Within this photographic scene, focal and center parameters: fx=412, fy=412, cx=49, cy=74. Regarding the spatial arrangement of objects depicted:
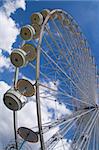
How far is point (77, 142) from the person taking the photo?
18422 millimetres

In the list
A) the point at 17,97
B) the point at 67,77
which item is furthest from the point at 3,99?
the point at 67,77

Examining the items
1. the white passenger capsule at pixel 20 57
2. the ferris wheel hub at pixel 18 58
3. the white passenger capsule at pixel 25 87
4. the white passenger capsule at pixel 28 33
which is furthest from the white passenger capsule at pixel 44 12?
the white passenger capsule at pixel 25 87

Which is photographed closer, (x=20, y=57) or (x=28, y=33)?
(x=20, y=57)

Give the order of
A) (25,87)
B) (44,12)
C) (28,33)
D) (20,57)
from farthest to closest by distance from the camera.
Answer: (44,12), (28,33), (20,57), (25,87)

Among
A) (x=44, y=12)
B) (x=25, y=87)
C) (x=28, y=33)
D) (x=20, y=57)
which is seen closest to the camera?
(x=25, y=87)

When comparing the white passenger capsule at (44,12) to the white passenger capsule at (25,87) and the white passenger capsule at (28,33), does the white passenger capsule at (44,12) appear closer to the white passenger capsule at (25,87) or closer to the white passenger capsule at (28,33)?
the white passenger capsule at (28,33)

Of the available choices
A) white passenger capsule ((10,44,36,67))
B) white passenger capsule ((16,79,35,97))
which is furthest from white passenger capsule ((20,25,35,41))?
white passenger capsule ((16,79,35,97))

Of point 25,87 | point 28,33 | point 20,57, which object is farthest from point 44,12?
point 25,87

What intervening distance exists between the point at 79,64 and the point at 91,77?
4.22ft

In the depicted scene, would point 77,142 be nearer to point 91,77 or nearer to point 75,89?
Answer: point 75,89

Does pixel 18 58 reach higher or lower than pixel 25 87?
higher

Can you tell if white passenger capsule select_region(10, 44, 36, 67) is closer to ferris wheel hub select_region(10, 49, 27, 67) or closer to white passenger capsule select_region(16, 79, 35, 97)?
→ ferris wheel hub select_region(10, 49, 27, 67)

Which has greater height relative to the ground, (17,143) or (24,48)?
(24,48)

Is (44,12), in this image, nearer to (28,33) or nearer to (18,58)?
(28,33)
